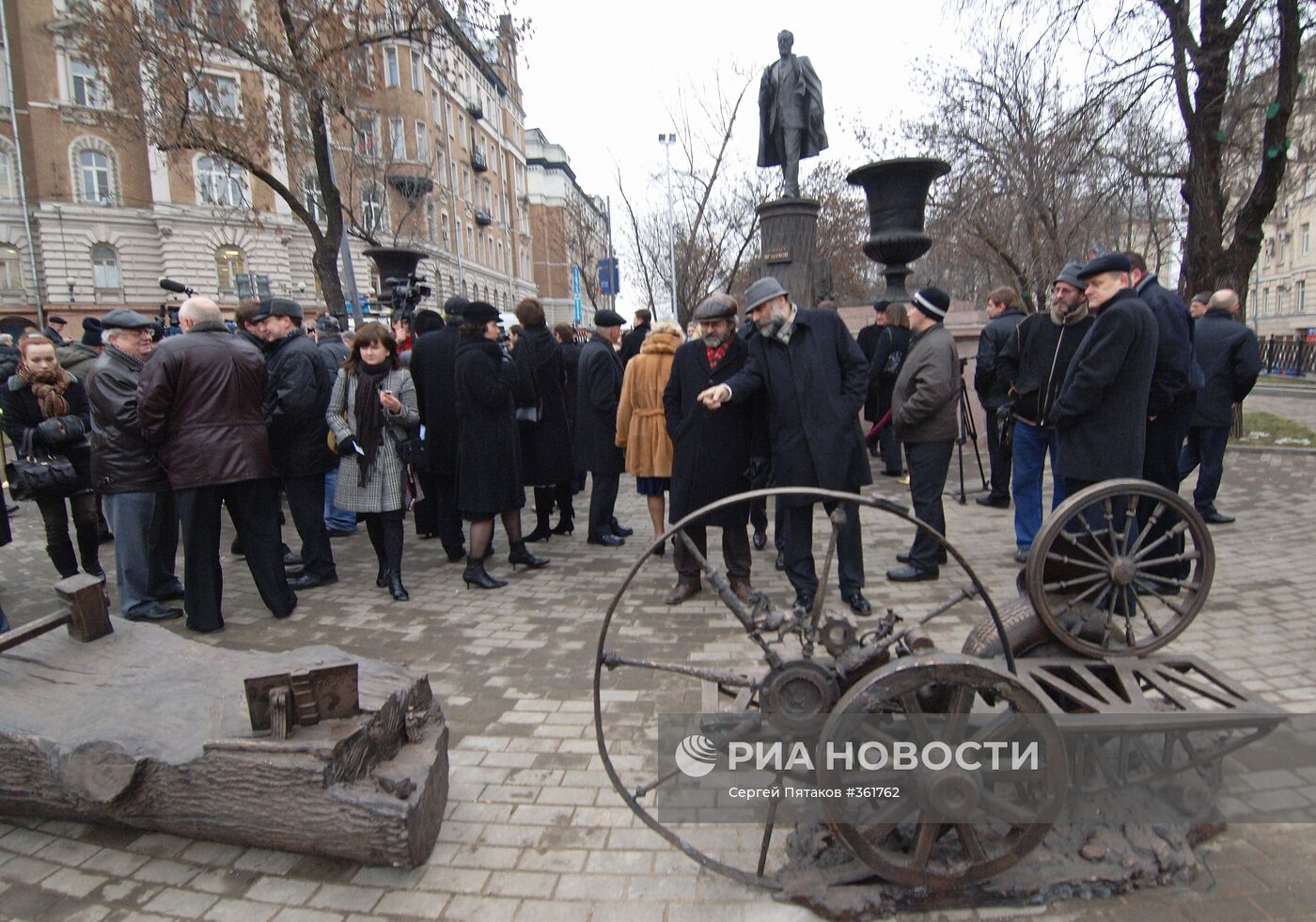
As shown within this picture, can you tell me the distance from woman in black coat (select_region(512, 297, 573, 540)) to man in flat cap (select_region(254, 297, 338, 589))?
4.97ft

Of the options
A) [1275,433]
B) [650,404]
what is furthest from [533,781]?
[1275,433]

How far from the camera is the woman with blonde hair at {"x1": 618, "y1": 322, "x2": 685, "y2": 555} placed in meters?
5.87

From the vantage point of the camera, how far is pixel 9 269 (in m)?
34.0

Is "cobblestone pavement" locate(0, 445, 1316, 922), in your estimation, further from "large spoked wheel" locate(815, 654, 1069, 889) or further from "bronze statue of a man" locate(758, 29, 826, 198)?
"bronze statue of a man" locate(758, 29, 826, 198)

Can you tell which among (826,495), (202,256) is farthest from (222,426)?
(202,256)

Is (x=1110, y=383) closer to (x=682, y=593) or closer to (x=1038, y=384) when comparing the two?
(x=1038, y=384)

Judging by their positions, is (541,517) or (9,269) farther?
(9,269)

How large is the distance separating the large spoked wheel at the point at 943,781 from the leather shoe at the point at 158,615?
4693mm

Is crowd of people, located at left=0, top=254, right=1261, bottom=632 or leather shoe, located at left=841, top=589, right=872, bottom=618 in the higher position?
crowd of people, located at left=0, top=254, right=1261, bottom=632

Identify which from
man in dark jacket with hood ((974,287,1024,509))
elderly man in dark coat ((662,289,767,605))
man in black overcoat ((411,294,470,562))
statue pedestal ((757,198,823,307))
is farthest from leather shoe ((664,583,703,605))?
statue pedestal ((757,198,823,307))

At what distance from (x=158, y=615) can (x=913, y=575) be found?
4.90 metres

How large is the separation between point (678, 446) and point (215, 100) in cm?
1161

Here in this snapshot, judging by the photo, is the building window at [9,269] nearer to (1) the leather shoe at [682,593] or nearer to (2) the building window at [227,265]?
(2) the building window at [227,265]

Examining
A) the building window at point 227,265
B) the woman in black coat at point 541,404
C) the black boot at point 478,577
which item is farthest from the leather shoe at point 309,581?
the building window at point 227,265
